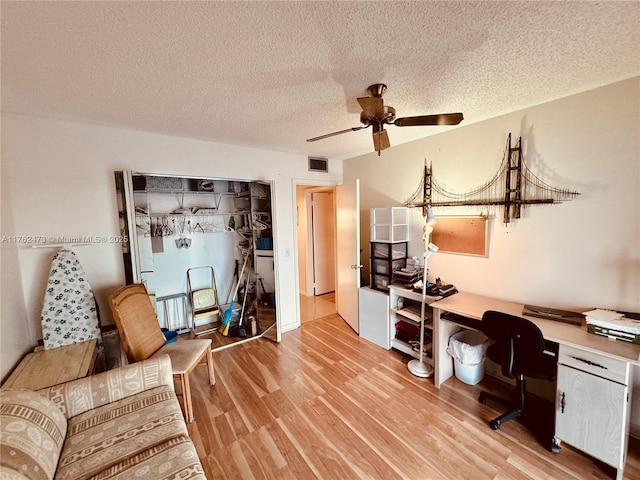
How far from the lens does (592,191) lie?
1937mm

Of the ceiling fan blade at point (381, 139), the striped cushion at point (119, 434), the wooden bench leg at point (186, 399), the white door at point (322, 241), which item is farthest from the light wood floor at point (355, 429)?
the white door at point (322, 241)

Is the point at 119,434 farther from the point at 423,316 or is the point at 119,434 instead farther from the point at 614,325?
the point at 614,325

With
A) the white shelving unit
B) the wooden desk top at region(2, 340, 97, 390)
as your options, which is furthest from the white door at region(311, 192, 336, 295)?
the wooden desk top at region(2, 340, 97, 390)

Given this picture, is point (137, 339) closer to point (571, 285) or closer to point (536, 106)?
point (571, 285)

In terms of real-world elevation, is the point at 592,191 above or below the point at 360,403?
above

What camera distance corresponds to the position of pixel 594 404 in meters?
1.58

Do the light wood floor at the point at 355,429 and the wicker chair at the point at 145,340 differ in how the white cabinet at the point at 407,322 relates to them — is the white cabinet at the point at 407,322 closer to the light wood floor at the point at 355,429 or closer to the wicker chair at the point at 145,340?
the light wood floor at the point at 355,429

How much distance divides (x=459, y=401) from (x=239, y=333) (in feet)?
8.53

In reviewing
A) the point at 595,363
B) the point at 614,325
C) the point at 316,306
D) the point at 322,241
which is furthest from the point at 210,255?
the point at 614,325

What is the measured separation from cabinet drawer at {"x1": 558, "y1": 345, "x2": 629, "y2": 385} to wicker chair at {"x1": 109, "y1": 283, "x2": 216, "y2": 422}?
2685 mm

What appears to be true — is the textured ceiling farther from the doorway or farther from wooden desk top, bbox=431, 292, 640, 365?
the doorway

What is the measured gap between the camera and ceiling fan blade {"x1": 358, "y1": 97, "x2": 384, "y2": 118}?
161 cm

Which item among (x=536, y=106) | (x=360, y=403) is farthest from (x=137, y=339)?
(x=536, y=106)

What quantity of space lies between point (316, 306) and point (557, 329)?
3.32 metres
